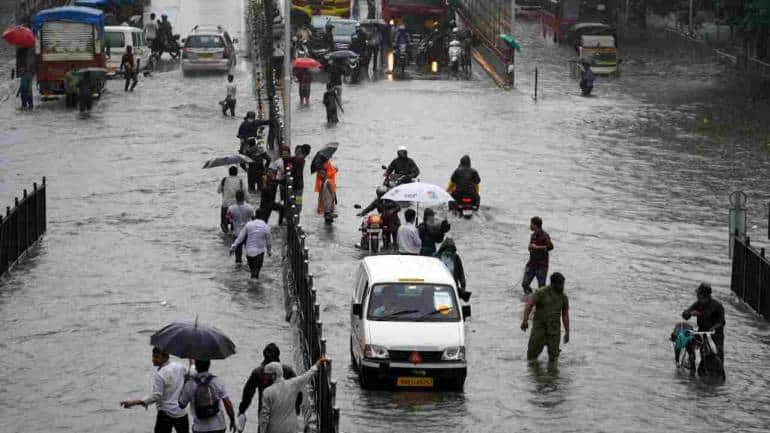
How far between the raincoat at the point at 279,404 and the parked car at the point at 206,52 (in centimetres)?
4064

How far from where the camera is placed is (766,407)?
20.5m

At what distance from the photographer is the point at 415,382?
20188mm

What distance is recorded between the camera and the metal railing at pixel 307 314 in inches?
634

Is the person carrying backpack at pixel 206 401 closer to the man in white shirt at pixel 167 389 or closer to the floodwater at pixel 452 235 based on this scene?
the man in white shirt at pixel 167 389

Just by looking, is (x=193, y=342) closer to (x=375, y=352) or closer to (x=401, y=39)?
(x=375, y=352)

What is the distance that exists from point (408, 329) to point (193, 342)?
5025mm

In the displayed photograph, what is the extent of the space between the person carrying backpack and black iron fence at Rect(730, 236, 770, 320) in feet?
39.8

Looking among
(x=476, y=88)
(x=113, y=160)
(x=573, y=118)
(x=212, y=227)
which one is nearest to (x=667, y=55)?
(x=476, y=88)

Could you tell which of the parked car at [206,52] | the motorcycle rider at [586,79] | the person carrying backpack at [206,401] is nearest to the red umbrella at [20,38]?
the parked car at [206,52]

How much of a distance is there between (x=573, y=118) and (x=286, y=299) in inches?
978

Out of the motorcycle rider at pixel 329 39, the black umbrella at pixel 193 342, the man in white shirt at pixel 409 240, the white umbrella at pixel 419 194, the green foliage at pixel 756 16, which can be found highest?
the green foliage at pixel 756 16

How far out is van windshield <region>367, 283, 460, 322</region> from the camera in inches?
811

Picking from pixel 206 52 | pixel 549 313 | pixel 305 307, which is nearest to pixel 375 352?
pixel 305 307

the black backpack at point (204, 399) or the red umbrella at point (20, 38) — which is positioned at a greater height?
the red umbrella at point (20, 38)
